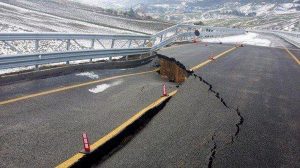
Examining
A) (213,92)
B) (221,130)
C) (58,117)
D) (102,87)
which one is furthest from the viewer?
(102,87)

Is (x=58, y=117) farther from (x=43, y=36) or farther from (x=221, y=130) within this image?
(x=43, y=36)

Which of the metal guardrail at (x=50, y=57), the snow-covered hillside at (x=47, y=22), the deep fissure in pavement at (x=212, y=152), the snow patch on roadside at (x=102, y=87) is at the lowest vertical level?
the deep fissure in pavement at (x=212, y=152)

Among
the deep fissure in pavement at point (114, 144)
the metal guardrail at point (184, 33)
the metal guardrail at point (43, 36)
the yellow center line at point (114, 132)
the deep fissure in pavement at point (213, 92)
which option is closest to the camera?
the yellow center line at point (114, 132)

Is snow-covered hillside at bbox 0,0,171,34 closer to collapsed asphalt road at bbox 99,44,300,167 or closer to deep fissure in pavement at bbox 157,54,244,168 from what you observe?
deep fissure in pavement at bbox 157,54,244,168

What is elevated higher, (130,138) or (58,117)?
(58,117)

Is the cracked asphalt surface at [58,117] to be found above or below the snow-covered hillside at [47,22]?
below

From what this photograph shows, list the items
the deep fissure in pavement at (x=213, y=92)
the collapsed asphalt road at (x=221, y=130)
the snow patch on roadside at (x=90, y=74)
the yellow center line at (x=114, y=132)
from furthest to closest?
the snow patch on roadside at (x=90, y=74)
the deep fissure in pavement at (x=213, y=92)
the collapsed asphalt road at (x=221, y=130)
the yellow center line at (x=114, y=132)

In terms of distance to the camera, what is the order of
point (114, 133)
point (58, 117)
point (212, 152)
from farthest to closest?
point (58, 117)
point (114, 133)
point (212, 152)

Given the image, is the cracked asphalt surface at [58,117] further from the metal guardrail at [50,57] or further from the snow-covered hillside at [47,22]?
the snow-covered hillside at [47,22]

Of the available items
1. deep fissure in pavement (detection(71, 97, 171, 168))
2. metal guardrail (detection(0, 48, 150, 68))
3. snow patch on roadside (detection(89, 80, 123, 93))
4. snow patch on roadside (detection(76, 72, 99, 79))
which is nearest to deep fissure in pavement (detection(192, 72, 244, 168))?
deep fissure in pavement (detection(71, 97, 171, 168))

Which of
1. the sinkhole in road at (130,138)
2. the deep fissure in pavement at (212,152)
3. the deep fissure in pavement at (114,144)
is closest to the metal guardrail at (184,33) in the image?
the sinkhole in road at (130,138)

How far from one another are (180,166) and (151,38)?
1672cm

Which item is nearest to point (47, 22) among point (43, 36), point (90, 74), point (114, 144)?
point (90, 74)

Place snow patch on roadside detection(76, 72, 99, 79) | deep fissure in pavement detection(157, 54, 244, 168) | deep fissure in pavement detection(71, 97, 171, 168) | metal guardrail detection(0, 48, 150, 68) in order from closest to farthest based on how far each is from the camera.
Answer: deep fissure in pavement detection(71, 97, 171, 168) < deep fissure in pavement detection(157, 54, 244, 168) < metal guardrail detection(0, 48, 150, 68) < snow patch on roadside detection(76, 72, 99, 79)
